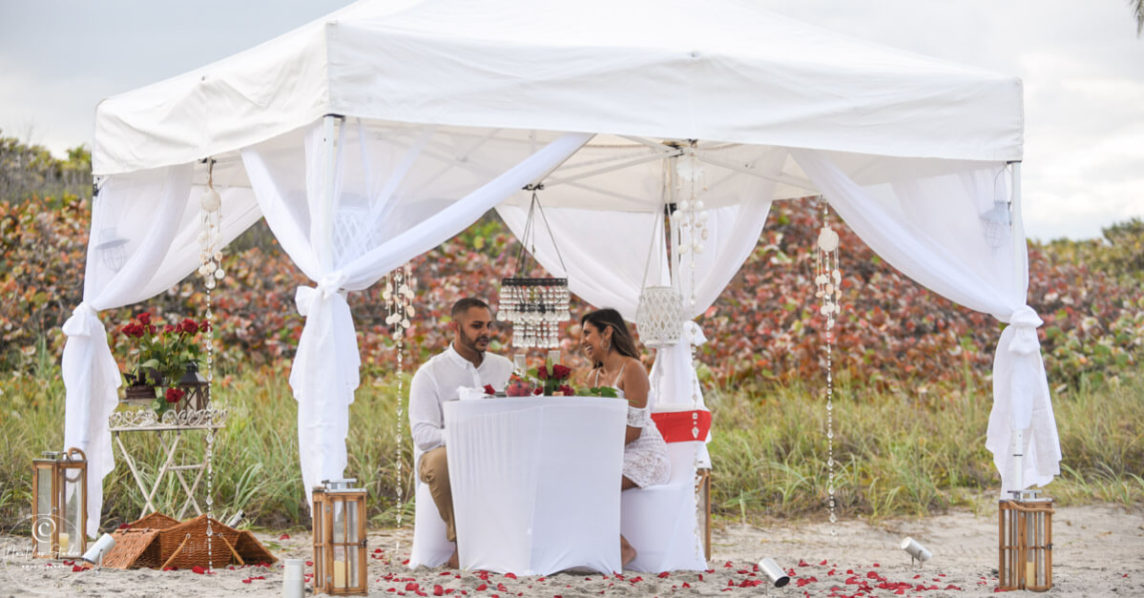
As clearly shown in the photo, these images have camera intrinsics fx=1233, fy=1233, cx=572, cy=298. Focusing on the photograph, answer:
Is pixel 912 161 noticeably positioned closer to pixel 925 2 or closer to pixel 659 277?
pixel 659 277

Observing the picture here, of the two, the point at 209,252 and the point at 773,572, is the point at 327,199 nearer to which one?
the point at 209,252

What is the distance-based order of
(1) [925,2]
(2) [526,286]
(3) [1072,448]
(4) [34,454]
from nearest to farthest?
1. (2) [526,286]
2. (4) [34,454]
3. (3) [1072,448]
4. (1) [925,2]

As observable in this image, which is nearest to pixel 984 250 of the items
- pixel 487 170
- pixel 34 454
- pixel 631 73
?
pixel 631 73

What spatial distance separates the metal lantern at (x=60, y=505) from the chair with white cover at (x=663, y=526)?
2.45m

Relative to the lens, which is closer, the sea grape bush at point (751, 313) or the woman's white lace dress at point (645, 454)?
the woman's white lace dress at point (645, 454)

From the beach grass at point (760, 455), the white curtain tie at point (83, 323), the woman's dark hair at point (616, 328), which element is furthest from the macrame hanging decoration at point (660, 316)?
the white curtain tie at point (83, 323)

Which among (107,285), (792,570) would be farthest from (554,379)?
(107,285)

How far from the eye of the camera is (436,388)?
216 inches

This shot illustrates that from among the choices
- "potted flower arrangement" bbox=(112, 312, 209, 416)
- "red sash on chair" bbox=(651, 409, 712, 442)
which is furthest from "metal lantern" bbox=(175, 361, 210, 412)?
"red sash on chair" bbox=(651, 409, 712, 442)

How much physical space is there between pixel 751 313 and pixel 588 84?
20.2ft

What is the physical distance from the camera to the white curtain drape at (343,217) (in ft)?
13.8

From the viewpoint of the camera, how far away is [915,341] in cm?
1023

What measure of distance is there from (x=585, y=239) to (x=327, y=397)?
102 inches

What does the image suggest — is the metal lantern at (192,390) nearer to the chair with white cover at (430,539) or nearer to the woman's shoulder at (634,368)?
the chair with white cover at (430,539)
